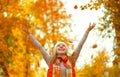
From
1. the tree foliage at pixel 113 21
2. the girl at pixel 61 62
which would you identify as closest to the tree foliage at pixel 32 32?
the tree foliage at pixel 113 21

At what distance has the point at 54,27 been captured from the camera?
92.6 feet

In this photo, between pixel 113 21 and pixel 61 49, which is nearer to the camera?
pixel 61 49

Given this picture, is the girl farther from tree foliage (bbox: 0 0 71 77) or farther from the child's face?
tree foliage (bbox: 0 0 71 77)

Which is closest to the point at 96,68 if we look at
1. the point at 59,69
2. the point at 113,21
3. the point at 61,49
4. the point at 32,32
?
the point at 32,32

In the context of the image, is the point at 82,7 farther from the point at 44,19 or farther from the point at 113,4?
the point at 44,19

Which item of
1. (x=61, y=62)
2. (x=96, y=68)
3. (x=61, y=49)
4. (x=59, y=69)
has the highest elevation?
(x=96, y=68)

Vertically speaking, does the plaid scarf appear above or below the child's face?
below

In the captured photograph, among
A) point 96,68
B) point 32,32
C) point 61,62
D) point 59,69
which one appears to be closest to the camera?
point 59,69

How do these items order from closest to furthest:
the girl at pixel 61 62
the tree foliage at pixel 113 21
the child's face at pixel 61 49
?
1. the girl at pixel 61 62
2. the child's face at pixel 61 49
3. the tree foliage at pixel 113 21

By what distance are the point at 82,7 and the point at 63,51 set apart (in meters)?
6.96

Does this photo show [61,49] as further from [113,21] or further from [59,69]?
[113,21]

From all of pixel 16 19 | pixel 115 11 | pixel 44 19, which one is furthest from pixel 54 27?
pixel 115 11

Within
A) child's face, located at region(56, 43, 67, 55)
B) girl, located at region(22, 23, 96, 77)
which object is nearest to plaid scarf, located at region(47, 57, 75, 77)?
girl, located at region(22, 23, 96, 77)

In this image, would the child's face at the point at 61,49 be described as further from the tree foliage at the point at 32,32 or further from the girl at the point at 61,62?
the tree foliage at the point at 32,32
